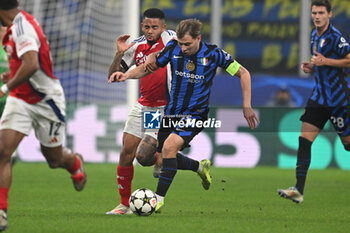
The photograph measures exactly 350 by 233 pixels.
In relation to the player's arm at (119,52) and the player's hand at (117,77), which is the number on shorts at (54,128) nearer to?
the player's hand at (117,77)

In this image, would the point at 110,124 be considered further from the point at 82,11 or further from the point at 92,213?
the point at 92,213

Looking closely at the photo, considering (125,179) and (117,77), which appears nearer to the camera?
(117,77)

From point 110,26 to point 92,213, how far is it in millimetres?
8882

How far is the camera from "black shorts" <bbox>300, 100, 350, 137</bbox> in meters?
8.28

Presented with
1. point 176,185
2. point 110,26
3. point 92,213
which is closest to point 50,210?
point 92,213

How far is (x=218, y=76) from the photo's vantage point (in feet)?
58.2

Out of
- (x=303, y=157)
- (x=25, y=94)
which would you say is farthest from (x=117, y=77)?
(x=303, y=157)

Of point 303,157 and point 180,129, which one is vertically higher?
point 180,129

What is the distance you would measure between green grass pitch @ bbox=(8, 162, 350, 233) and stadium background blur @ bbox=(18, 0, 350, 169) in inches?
72.5

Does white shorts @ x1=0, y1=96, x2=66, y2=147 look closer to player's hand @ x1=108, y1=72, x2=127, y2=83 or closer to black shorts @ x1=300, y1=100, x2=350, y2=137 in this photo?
player's hand @ x1=108, y1=72, x2=127, y2=83

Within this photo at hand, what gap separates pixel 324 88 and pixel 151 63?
1.92 meters

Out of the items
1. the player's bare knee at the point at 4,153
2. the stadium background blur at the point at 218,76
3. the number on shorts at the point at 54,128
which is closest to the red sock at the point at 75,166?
the number on shorts at the point at 54,128

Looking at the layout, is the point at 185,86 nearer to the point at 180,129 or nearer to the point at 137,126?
the point at 180,129

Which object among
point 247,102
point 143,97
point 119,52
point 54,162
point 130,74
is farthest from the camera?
point 143,97
